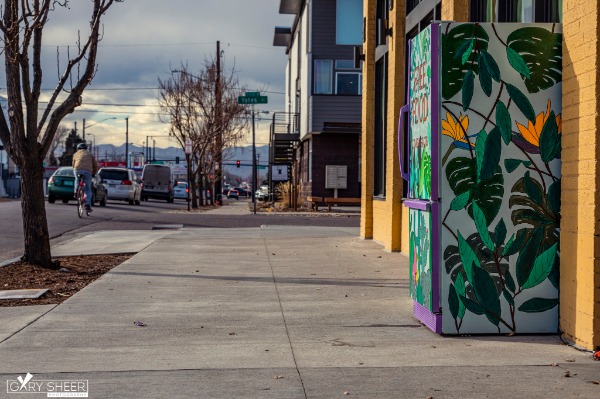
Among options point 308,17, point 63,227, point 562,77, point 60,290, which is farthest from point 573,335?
point 308,17

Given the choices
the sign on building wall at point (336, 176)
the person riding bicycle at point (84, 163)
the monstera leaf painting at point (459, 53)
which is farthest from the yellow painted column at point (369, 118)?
the sign on building wall at point (336, 176)

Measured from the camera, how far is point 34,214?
41.3 feet

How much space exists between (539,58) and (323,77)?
114 ft

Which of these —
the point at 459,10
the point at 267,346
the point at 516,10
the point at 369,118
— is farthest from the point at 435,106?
the point at 369,118

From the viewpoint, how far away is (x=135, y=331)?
7.94 meters

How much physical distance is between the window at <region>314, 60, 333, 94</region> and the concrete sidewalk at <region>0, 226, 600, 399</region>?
100 feet

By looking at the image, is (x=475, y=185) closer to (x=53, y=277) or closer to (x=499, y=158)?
(x=499, y=158)

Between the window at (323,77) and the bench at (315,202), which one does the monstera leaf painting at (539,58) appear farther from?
the window at (323,77)

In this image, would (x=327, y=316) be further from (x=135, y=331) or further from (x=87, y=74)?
(x=87, y=74)

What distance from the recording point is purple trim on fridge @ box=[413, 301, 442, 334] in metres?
7.69

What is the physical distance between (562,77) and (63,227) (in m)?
17.8

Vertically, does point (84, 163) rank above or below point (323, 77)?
below

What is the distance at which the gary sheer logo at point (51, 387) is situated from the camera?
5.70 metres

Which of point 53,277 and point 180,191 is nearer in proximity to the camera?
point 53,277
